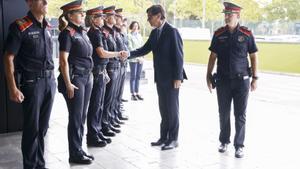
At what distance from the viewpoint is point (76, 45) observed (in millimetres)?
4094

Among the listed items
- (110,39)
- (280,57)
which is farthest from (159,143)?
(280,57)

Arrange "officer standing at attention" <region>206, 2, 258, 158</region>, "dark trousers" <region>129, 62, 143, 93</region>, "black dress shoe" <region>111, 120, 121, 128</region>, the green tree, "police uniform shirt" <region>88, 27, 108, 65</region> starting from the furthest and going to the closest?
the green tree, "dark trousers" <region>129, 62, 143, 93</region>, "black dress shoe" <region>111, 120, 121, 128</region>, "police uniform shirt" <region>88, 27, 108, 65</region>, "officer standing at attention" <region>206, 2, 258, 158</region>

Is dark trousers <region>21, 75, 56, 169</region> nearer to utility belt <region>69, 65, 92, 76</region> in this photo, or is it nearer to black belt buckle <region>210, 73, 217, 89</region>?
utility belt <region>69, 65, 92, 76</region>

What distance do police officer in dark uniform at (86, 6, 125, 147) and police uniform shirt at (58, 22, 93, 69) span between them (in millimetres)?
567

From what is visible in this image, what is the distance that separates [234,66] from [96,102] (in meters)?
1.64

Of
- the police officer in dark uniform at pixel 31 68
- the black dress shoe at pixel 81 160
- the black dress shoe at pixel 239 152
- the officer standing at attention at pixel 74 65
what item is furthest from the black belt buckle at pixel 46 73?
the black dress shoe at pixel 239 152

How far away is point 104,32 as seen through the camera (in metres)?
5.18

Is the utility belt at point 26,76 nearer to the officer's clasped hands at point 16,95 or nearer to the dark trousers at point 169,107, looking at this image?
the officer's clasped hands at point 16,95

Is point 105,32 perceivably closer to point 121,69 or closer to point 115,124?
point 121,69

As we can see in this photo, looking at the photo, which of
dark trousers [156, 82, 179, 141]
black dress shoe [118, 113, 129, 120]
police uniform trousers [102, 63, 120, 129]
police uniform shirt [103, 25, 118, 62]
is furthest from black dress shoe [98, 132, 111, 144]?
black dress shoe [118, 113, 129, 120]

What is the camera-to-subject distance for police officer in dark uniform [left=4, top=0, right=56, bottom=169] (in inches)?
140

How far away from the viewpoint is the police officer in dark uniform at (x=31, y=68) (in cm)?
355

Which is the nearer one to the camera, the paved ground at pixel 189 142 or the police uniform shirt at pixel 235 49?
the paved ground at pixel 189 142

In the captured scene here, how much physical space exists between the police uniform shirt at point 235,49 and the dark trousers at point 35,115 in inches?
76.6
